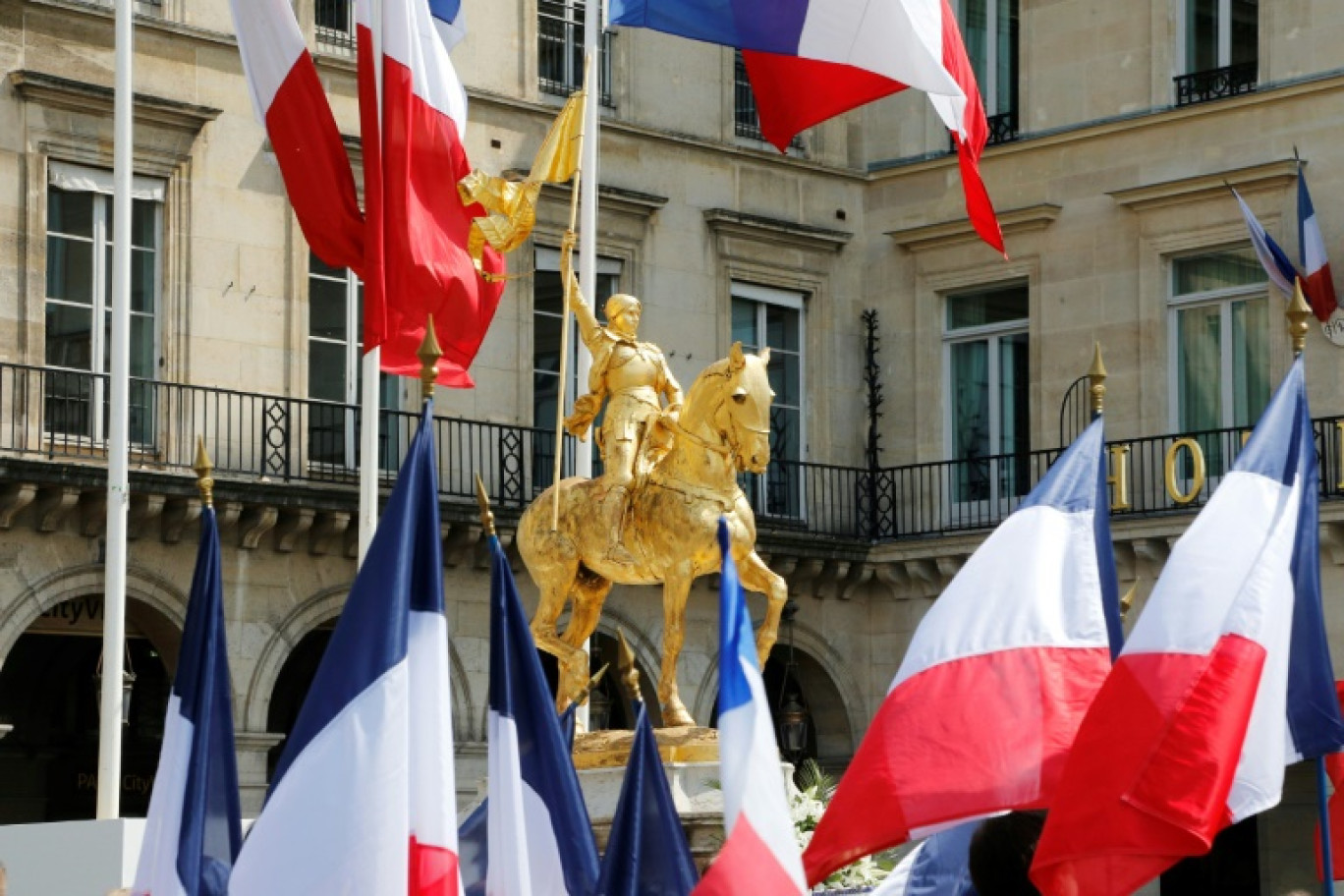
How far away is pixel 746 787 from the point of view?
27.7 feet

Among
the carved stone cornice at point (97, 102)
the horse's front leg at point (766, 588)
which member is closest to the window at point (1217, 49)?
the carved stone cornice at point (97, 102)

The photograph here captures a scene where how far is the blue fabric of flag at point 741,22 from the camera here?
15383mm

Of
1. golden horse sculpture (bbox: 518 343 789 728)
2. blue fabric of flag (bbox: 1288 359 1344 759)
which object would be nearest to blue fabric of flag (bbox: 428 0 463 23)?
golden horse sculpture (bbox: 518 343 789 728)

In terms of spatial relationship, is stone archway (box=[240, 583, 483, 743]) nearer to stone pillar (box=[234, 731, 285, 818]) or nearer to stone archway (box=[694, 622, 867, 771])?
stone pillar (box=[234, 731, 285, 818])

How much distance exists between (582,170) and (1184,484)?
8.00 metres

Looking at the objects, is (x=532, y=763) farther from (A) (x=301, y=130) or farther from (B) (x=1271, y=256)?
(B) (x=1271, y=256)

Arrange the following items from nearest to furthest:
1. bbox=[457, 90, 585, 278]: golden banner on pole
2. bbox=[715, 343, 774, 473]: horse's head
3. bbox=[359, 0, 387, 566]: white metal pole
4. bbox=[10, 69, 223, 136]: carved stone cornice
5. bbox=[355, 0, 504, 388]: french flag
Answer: bbox=[715, 343, 774, 473]: horse's head < bbox=[355, 0, 504, 388]: french flag < bbox=[457, 90, 585, 278]: golden banner on pole < bbox=[359, 0, 387, 566]: white metal pole < bbox=[10, 69, 223, 136]: carved stone cornice

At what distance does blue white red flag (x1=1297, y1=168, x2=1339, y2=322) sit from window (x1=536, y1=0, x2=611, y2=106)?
5.76 m

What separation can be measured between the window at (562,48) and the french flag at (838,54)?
11.1 m

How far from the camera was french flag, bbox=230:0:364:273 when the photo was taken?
16188 millimetres

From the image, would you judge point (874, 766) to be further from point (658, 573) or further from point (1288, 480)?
point (658, 573)

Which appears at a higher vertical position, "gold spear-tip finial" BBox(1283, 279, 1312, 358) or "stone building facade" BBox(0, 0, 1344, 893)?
"stone building facade" BBox(0, 0, 1344, 893)

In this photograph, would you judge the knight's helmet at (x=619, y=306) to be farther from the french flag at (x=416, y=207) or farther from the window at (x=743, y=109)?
the window at (x=743, y=109)

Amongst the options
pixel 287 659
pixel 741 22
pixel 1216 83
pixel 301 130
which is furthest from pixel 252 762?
pixel 741 22
